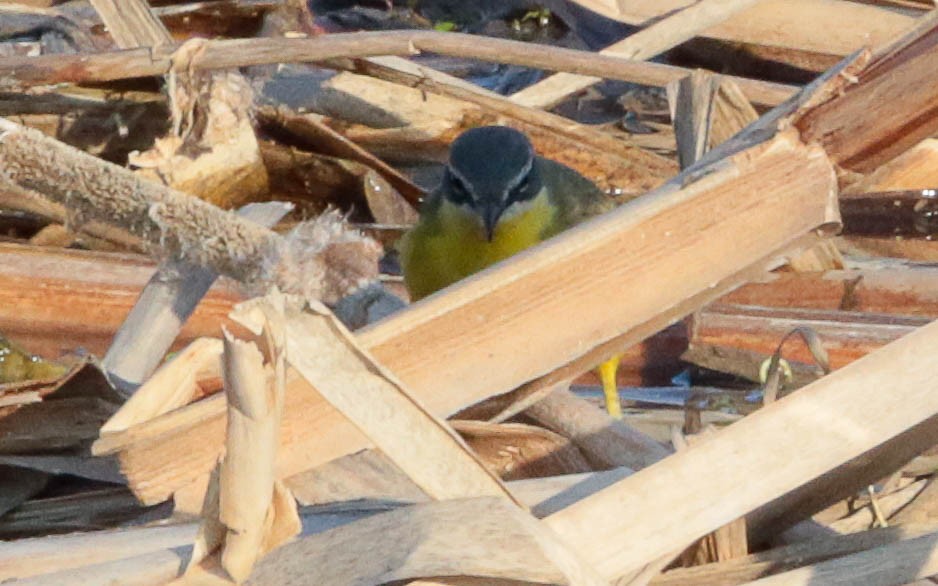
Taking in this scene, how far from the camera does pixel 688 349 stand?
13.2 ft

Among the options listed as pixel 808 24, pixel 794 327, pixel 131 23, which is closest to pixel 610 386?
pixel 794 327

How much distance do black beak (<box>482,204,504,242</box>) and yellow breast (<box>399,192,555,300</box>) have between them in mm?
11

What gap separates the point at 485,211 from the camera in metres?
4.36

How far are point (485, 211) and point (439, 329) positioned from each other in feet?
6.07

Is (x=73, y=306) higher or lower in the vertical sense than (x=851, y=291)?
lower

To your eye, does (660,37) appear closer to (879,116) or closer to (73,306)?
(73,306)

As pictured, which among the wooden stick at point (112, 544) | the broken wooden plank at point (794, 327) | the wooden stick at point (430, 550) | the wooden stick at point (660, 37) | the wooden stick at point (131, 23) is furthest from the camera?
the wooden stick at point (660, 37)

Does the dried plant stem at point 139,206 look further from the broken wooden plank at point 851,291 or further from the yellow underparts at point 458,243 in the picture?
the broken wooden plank at point 851,291

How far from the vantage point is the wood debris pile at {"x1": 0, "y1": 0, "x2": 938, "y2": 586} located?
82.4 inches

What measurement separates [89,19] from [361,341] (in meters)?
3.37

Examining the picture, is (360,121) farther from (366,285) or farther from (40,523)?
(40,523)

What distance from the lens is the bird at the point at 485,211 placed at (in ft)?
14.1

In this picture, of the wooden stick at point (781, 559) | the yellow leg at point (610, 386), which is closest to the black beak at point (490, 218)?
the yellow leg at point (610, 386)

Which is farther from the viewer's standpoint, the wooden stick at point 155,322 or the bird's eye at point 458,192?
the bird's eye at point 458,192
